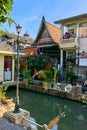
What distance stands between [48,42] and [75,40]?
197 inches

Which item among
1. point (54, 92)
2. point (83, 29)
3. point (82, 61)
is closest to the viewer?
point (54, 92)

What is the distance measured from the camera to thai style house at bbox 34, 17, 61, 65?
67.9ft

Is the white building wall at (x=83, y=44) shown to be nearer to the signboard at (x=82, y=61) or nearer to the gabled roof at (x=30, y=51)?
the signboard at (x=82, y=61)

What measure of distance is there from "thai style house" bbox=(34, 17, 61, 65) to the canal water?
6599mm

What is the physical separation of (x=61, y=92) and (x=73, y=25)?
7.85 m

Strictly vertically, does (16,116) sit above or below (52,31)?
below

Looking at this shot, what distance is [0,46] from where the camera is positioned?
658 inches

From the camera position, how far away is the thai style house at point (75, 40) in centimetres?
1636

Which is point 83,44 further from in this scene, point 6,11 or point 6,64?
point 6,11

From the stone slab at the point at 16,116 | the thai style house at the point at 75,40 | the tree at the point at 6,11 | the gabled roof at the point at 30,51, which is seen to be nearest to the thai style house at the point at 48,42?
the gabled roof at the point at 30,51

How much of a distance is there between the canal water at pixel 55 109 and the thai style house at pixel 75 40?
4413 mm

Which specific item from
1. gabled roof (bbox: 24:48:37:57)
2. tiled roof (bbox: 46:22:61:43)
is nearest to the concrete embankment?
gabled roof (bbox: 24:48:37:57)

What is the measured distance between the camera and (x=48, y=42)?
2164cm

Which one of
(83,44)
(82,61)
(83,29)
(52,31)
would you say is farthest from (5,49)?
(52,31)
